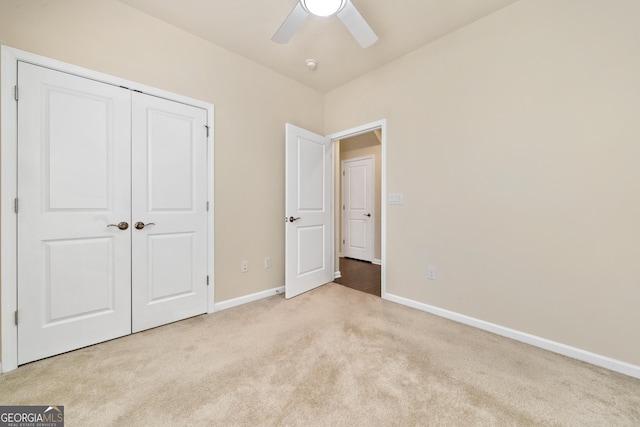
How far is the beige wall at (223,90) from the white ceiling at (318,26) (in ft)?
0.53

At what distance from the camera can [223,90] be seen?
2521 millimetres

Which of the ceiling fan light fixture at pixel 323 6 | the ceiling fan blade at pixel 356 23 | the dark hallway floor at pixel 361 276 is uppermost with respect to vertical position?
the ceiling fan blade at pixel 356 23

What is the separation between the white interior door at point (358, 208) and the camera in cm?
484

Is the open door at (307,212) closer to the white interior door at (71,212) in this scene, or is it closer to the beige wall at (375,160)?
the beige wall at (375,160)

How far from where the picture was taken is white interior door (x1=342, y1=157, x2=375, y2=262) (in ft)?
15.9

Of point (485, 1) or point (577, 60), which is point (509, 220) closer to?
point (577, 60)

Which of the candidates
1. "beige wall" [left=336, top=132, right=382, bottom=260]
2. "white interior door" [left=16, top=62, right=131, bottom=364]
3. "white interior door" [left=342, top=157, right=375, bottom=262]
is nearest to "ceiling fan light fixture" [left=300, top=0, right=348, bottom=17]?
"white interior door" [left=16, top=62, right=131, bottom=364]

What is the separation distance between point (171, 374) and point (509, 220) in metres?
2.78

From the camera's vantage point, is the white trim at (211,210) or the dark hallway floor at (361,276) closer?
the white trim at (211,210)

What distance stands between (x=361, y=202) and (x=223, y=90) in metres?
3.31

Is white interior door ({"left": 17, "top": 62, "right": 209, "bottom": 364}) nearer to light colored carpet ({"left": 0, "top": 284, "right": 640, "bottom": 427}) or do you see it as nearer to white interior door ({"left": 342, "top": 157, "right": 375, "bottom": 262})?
light colored carpet ({"left": 0, "top": 284, "right": 640, "bottom": 427})

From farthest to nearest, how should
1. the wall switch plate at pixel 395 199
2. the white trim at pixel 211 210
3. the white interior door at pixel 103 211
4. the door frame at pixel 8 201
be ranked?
the wall switch plate at pixel 395 199 → the white trim at pixel 211 210 → the white interior door at pixel 103 211 → the door frame at pixel 8 201

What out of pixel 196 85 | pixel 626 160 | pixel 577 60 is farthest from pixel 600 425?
pixel 196 85

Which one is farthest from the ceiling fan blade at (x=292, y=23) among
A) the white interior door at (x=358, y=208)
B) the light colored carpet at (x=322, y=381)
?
the white interior door at (x=358, y=208)
